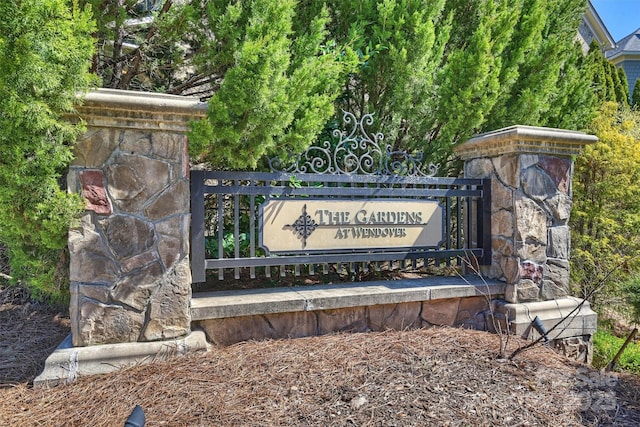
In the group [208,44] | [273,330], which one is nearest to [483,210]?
[273,330]

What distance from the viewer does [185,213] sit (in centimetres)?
252

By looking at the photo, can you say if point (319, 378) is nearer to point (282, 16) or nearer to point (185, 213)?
point (185, 213)

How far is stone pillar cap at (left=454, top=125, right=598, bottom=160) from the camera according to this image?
3.24 m

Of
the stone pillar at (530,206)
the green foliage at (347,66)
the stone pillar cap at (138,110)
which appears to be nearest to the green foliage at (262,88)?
the green foliage at (347,66)

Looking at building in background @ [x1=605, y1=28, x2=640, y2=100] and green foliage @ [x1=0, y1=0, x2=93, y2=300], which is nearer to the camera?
green foliage @ [x1=0, y1=0, x2=93, y2=300]

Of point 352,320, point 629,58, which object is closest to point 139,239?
point 352,320

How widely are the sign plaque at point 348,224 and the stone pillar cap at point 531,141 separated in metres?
0.67

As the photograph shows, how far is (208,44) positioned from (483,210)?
2585 millimetres

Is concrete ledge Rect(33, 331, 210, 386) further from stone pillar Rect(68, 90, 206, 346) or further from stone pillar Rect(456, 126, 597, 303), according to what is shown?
stone pillar Rect(456, 126, 597, 303)

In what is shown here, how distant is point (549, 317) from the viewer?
3.33m

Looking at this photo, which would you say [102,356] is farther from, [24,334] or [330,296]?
[330,296]

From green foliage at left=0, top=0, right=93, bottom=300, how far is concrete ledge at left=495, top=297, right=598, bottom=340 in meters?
3.13

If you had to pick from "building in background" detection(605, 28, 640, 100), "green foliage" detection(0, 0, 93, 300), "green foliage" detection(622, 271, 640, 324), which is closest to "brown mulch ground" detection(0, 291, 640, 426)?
"green foliage" detection(622, 271, 640, 324)

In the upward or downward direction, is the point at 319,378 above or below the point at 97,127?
below
